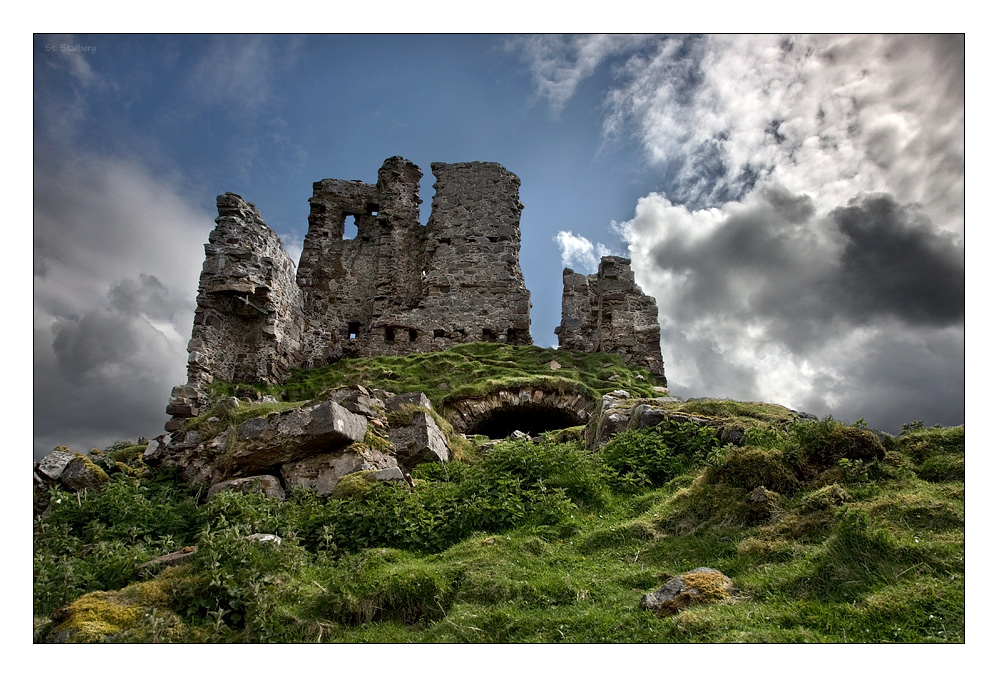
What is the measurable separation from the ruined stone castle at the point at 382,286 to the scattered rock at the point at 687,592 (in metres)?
11.1

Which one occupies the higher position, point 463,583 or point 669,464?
point 669,464

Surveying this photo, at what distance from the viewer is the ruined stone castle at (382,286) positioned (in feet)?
48.5

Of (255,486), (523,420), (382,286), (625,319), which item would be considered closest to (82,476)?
(255,486)

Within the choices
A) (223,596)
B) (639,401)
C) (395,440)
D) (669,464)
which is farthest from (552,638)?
(639,401)

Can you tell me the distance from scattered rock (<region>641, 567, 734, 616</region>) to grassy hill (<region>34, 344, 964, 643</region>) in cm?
10

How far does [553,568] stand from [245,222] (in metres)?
12.0

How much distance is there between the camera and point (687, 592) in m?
4.96

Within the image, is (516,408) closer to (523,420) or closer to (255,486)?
(523,420)

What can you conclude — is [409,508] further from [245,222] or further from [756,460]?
[245,222]

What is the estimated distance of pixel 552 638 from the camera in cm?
478

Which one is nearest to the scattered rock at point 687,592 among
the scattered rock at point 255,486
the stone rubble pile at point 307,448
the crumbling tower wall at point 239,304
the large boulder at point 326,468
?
the stone rubble pile at point 307,448

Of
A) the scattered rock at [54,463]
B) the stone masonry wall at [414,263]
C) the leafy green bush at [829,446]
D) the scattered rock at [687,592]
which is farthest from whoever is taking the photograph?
the stone masonry wall at [414,263]

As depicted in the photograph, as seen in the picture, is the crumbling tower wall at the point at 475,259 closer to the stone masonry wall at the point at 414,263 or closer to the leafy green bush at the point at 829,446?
the stone masonry wall at the point at 414,263

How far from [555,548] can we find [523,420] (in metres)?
8.37
